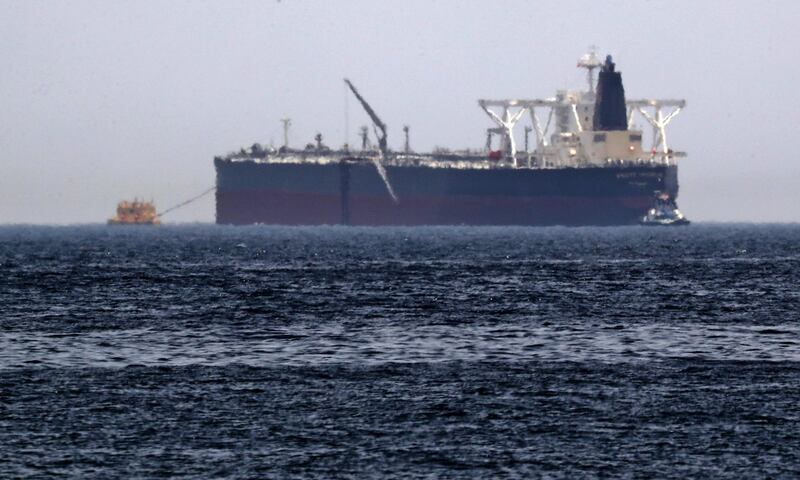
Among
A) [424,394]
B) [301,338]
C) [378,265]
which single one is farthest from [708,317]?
[378,265]

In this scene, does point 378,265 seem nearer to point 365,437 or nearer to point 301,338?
point 301,338

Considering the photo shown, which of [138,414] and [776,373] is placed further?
[776,373]

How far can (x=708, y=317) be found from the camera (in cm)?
5266

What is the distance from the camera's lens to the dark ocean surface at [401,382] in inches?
1017

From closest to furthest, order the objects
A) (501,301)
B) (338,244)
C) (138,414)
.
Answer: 1. (138,414)
2. (501,301)
3. (338,244)

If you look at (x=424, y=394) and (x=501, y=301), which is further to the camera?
(x=501, y=301)

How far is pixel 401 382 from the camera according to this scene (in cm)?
3484

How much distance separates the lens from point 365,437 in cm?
2772

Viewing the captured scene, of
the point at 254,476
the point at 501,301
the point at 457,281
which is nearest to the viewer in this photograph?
the point at 254,476

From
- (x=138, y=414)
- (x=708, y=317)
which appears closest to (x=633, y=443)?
(x=138, y=414)

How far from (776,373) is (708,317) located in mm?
16532

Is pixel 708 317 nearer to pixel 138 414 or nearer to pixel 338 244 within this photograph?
pixel 138 414

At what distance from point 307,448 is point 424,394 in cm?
643

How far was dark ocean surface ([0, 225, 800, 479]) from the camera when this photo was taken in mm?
25844
